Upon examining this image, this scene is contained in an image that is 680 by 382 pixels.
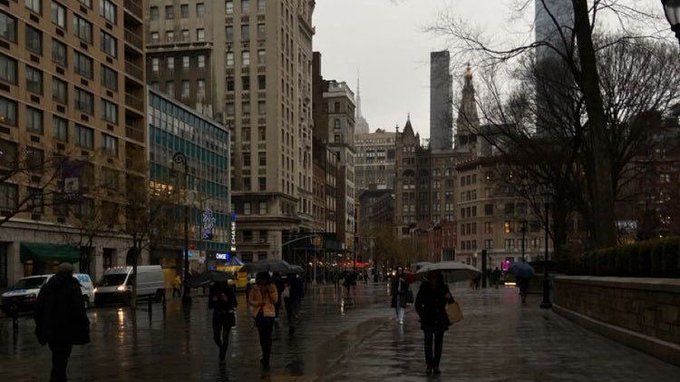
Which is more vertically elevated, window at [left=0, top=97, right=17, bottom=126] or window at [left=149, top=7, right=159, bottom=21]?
window at [left=149, top=7, right=159, bottom=21]

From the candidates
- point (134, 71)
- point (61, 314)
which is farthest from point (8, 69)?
point (61, 314)

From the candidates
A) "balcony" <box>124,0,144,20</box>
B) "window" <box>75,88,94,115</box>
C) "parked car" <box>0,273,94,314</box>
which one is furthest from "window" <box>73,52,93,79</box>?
"parked car" <box>0,273,94,314</box>

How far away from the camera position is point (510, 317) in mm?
29188

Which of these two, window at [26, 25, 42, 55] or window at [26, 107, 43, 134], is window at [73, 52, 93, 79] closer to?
window at [26, 25, 42, 55]

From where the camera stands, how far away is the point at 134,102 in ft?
232

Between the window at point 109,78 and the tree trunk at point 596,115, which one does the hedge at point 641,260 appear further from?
the window at point 109,78

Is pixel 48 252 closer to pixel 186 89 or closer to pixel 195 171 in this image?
pixel 195 171

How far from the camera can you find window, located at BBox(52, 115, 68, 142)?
5641 centimetres

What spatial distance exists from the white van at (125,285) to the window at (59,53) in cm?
1718

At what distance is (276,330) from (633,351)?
1152 centimetres

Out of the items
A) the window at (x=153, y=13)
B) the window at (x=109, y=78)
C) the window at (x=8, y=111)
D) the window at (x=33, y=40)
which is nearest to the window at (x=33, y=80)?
the window at (x=33, y=40)

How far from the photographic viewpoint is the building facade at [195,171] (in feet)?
242

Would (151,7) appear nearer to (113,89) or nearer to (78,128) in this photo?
(113,89)

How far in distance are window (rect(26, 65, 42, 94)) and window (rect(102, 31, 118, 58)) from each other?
10162 mm
